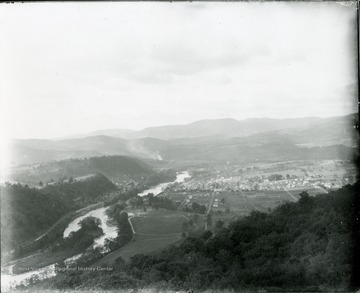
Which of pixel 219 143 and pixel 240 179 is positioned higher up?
pixel 219 143

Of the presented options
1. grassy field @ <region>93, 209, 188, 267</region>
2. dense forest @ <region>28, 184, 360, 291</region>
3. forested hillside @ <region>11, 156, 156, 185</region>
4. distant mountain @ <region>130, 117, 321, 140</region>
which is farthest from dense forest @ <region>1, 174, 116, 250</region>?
distant mountain @ <region>130, 117, 321, 140</region>

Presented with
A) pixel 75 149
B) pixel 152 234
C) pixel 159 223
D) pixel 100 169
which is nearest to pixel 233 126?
pixel 159 223

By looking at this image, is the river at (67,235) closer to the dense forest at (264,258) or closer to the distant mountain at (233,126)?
A: the dense forest at (264,258)

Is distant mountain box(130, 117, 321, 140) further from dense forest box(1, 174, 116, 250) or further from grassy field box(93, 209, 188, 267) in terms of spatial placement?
dense forest box(1, 174, 116, 250)

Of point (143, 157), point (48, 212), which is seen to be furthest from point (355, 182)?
point (143, 157)

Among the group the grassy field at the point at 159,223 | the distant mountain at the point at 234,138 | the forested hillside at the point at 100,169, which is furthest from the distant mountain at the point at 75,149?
the grassy field at the point at 159,223

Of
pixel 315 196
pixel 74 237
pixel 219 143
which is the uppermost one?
pixel 219 143

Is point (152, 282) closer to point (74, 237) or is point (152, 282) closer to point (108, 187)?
point (74, 237)

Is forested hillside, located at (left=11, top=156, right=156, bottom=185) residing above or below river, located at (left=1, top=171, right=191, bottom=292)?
above
